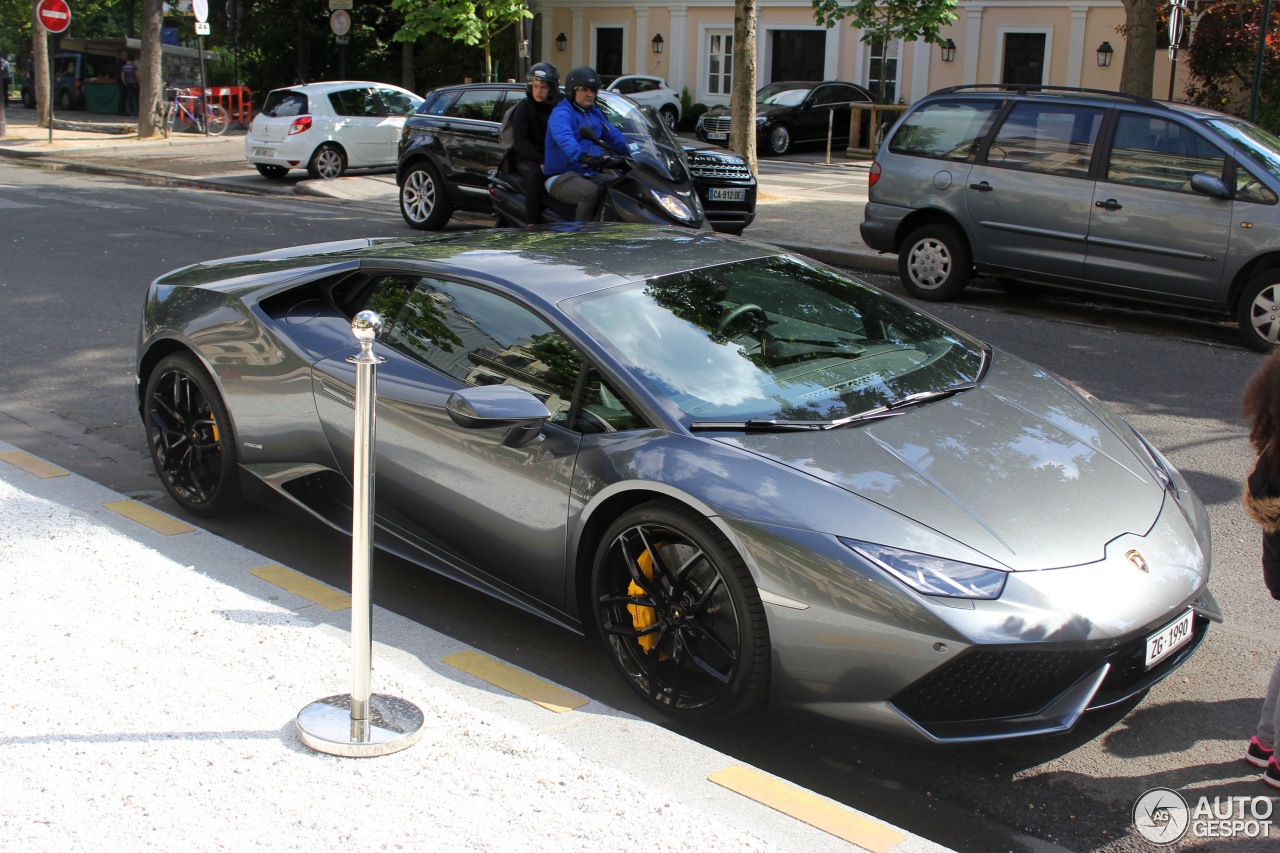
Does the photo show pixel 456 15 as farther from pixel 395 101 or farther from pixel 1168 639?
pixel 1168 639

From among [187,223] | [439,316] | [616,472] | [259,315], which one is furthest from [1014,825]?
[187,223]

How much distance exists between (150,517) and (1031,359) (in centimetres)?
567

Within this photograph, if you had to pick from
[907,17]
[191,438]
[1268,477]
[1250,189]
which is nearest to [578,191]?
[1250,189]

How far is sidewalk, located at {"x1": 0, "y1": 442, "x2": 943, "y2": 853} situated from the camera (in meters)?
2.91

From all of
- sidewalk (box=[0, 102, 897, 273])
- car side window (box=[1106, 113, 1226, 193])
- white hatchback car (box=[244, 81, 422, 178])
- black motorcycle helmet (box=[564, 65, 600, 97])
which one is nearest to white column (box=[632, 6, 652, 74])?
sidewalk (box=[0, 102, 897, 273])

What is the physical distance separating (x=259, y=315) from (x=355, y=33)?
35.8m

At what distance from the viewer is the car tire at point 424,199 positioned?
47.5 ft

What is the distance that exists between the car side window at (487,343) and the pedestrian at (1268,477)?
1754 mm

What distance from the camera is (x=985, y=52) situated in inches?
1265

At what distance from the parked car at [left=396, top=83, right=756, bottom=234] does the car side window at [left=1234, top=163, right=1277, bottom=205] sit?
5.58 metres

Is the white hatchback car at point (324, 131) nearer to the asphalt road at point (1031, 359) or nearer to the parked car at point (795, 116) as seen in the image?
the asphalt road at point (1031, 359)

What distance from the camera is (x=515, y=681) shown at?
3.83 meters

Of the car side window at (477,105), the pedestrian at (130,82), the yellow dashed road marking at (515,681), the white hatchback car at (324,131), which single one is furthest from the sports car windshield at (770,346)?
the pedestrian at (130,82)

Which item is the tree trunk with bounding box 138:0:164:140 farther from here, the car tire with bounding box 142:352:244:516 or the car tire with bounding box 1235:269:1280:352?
the car tire with bounding box 142:352:244:516
